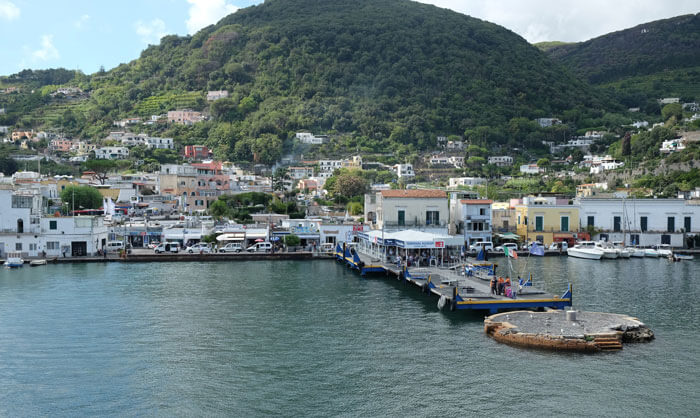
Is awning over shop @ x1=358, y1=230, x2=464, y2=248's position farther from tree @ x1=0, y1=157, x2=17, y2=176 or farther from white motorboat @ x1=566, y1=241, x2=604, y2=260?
tree @ x1=0, y1=157, x2=17, y2=176

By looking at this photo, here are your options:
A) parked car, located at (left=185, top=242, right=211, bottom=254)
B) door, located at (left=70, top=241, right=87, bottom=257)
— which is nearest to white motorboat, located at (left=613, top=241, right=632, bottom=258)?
parked car, located at (left=185, top=242, right=211, bottom=254)

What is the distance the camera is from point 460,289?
30.0m

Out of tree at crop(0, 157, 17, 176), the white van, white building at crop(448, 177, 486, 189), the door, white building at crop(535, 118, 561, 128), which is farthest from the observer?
white building at crop(535, 118, 561, 128)

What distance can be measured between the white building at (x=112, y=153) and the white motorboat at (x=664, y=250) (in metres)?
91.2

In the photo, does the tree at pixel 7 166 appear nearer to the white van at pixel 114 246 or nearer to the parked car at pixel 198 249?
the white van at pixel 114 246

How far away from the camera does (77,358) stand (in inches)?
840

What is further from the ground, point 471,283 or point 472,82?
point 472,82

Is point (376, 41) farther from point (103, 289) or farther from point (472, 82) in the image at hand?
point (103, 289)

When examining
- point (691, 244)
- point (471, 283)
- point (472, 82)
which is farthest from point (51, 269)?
point (472, 82)

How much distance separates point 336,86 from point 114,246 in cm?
11256

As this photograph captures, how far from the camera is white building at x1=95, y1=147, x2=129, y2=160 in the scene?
11250cm

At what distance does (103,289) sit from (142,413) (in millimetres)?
19790

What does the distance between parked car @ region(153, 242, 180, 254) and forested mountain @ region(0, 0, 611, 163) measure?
73.0m

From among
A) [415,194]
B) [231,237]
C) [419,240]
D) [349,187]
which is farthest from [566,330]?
[349,187]
